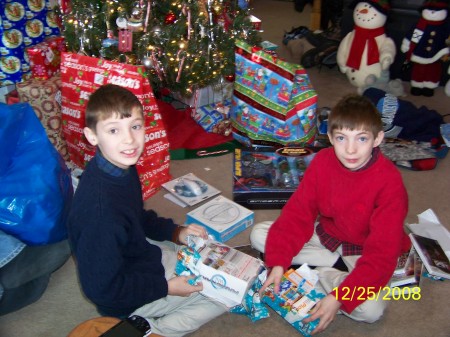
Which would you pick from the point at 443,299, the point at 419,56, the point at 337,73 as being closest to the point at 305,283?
the point at 443,299

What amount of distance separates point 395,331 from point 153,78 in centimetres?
155

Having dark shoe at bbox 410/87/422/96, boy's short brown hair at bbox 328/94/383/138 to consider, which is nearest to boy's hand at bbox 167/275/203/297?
boy's short brown hair at bbox 328/94/383/138

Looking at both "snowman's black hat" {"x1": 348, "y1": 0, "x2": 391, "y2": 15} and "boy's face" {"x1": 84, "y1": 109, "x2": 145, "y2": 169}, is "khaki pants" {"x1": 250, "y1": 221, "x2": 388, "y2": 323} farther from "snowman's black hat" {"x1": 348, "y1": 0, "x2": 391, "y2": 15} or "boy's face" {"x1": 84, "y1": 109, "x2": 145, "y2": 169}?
"snowman's black hat" {"x1": 348, "y1": 0, "x2": 391, "y2": 15}

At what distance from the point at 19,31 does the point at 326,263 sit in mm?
1832

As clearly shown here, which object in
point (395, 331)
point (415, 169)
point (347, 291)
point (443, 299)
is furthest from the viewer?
point (415, 169)

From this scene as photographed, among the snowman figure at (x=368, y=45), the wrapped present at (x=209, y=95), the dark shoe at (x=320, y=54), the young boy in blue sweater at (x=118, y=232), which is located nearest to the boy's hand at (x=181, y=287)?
the young boy in blue sweater at (x=118, y=232)

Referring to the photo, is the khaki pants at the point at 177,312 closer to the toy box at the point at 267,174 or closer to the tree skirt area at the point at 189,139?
the toy box at the point at 267,174

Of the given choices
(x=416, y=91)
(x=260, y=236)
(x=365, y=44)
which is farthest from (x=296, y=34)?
(x=260, y=236)

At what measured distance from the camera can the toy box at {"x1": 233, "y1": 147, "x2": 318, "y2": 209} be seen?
6.46ft

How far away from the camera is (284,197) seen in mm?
1970

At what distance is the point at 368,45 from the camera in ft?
9.91

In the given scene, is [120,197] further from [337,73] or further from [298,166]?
[337,73]

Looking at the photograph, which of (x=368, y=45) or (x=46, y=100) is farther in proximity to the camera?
(x=368, y=45)

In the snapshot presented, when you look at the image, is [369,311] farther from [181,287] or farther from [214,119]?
[214,119]
